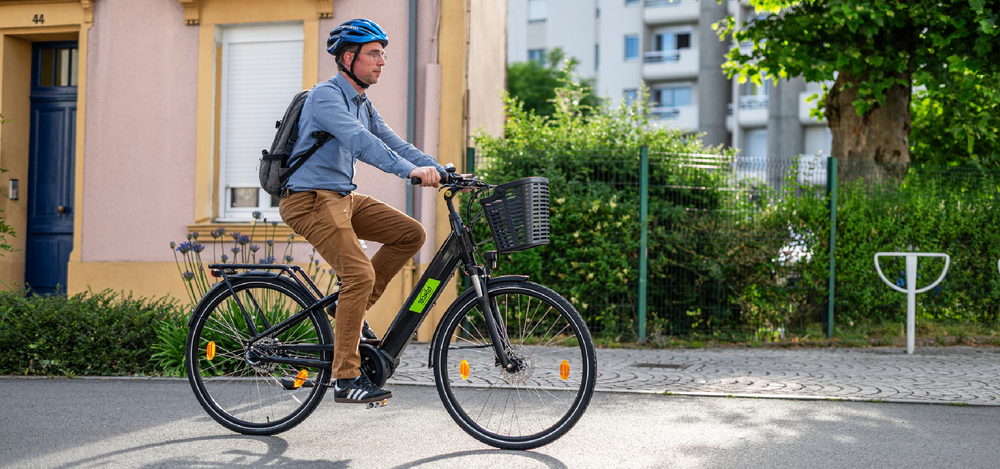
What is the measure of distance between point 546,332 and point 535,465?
61 cm

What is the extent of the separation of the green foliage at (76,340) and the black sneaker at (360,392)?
3.31 meters

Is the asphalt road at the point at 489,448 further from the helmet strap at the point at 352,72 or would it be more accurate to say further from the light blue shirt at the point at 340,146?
the helmet strap at the point at 352,72

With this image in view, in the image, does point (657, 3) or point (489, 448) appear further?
point (657, 3)

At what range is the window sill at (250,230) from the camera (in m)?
9.69

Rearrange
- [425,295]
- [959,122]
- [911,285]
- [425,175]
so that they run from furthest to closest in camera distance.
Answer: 1. [959,122]
2. [911,285]
3. [425,295]
4. [425,175]

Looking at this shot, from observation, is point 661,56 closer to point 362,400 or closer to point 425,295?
point 425,295

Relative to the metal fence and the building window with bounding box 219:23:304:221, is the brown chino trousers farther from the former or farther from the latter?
the building window with bounding box 219:23:304:221

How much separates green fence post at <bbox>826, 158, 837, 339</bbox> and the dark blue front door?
28.7 feet

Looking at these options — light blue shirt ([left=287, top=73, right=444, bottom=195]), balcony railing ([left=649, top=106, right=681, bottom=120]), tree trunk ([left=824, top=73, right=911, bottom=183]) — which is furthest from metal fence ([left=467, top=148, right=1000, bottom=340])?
balcony railing ([left=649, top=106, right=681, bottom=120])

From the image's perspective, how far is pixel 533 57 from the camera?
47719 mm

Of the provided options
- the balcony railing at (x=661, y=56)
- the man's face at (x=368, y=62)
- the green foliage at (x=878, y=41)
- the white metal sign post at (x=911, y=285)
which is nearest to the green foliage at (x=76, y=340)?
the man's face at (x=368, y=62)

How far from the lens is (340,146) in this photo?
4523 millimetres

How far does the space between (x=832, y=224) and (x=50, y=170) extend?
29.8 ft

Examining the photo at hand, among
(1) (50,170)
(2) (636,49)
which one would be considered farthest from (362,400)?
(2) (636,49)
